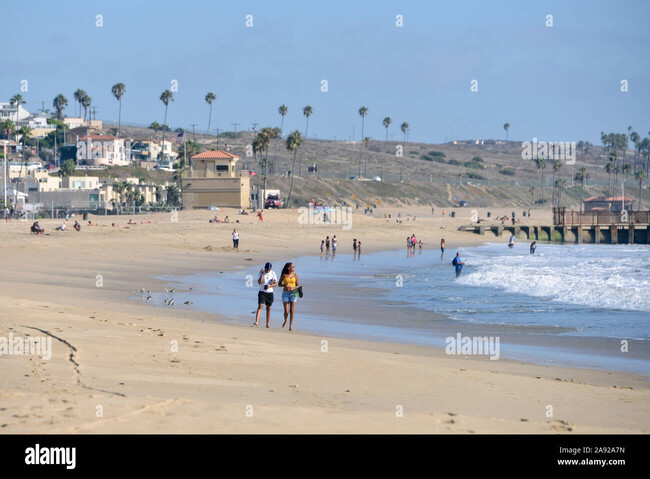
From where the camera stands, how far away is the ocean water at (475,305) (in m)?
15.1

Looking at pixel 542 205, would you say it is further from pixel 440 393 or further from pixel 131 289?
pixel 440 393

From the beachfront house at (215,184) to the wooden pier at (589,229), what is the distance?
78.3ft

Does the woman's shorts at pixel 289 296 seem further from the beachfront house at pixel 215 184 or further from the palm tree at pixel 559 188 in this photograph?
the palm tree at pixel 559 188

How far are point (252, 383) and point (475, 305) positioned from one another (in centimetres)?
1392

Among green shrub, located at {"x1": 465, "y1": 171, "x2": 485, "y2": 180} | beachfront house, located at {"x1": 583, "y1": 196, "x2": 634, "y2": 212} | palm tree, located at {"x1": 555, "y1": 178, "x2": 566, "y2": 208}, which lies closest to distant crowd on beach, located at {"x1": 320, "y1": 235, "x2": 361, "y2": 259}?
palm tree, located at {"x1": 555, "y1": 178, "x2": 566, "y2": 208}

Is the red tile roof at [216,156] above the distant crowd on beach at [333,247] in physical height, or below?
above

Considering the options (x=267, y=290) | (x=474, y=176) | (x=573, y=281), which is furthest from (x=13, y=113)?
(x=267, y=290)

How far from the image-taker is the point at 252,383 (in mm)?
8562

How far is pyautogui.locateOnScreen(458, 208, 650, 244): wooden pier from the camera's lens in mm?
74938

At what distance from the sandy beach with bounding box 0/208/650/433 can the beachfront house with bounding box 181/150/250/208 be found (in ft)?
166

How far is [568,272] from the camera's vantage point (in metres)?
32.3

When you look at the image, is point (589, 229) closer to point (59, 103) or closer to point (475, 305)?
point (475, 305)

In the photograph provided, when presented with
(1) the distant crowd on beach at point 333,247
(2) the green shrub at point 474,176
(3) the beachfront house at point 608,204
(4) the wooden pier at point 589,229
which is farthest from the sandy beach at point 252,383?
(2) the green shrub at point 474,176
